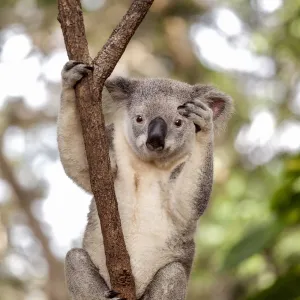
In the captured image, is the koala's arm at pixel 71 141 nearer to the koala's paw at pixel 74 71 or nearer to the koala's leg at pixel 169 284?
the koala's paw at pixel 74 71

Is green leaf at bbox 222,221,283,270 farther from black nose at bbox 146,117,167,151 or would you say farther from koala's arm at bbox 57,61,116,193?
koala's arm at bbox 57,61,116,193

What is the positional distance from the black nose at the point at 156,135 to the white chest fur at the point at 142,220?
32cm

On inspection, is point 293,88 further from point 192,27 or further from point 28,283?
point 28,283

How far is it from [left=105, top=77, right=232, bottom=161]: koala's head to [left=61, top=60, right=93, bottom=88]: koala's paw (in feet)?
2.23

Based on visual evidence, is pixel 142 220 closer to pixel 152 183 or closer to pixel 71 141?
pixel 152 183

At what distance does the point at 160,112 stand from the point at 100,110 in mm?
913

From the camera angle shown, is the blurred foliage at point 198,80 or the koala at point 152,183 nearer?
the koala at point 152,183

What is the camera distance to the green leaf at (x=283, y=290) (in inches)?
164

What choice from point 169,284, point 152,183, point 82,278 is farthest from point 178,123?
point 82,278

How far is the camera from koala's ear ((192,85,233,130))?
4.85m

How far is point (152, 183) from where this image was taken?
4590 millimetres

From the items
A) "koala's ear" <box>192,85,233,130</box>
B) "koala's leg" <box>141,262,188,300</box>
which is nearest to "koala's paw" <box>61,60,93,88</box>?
"koala's ear" <box>192,85,233,130</box>

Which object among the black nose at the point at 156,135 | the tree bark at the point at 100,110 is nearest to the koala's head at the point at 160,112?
the black nose at the point at 156,135

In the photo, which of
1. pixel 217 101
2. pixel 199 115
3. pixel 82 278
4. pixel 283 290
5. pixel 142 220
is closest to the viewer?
pixel 283 290
